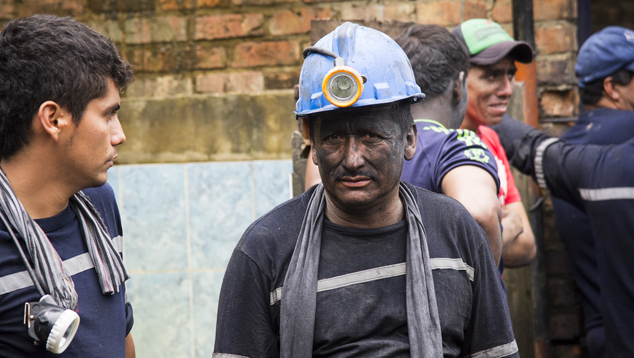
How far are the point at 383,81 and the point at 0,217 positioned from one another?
3.11 feet

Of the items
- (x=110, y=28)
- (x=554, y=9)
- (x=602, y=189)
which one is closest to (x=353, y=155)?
(x=602, y=189)

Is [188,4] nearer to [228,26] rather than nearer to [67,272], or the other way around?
→ [228,26]

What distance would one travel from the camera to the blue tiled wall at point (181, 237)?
3268mm

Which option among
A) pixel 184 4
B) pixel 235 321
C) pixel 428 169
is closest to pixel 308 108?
pixel 235 321

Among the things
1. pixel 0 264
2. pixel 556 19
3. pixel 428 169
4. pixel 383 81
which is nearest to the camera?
pixel 0 264

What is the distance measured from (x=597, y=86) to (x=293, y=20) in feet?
5.34

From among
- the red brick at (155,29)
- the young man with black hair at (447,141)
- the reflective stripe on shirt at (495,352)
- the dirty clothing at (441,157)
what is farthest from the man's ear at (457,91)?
the red brick at (155,29)

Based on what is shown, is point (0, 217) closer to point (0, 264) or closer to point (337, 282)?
point (0, 264)

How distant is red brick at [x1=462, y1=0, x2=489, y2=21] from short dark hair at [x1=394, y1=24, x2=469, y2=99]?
107 cm

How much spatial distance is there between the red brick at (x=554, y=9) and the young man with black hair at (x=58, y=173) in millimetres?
2427

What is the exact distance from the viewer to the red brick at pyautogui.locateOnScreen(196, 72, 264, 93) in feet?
11.0

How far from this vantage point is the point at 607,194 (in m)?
2.73

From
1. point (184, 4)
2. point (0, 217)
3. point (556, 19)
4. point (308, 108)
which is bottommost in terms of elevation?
point (0, 217)

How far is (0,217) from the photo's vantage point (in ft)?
4.53
